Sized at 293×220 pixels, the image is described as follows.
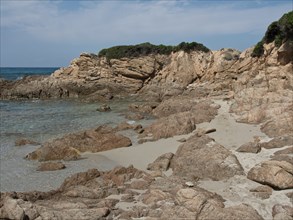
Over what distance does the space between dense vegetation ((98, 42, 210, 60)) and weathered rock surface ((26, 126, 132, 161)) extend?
31895 millimetres

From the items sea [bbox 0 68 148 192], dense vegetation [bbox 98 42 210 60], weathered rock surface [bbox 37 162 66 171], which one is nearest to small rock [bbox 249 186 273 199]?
sea [bbox 0 68 148 192]

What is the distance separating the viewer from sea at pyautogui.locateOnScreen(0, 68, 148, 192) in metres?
15.8

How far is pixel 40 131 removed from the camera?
27.0m

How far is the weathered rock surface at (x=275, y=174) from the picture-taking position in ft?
40.7

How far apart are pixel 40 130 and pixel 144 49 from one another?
29.5m

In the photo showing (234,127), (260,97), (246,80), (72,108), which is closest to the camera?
(234,127)

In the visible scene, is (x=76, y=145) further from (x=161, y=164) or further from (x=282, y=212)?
(x=282, y=212)

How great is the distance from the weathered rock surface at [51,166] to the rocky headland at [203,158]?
5 centimetres

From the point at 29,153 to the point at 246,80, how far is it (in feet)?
62.4

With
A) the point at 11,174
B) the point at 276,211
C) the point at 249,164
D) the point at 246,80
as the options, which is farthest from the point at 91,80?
the point at 276,211

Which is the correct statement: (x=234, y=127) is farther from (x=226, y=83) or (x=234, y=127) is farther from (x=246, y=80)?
(x=226, y=83)

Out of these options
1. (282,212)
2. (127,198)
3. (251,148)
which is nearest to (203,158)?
(251,148)

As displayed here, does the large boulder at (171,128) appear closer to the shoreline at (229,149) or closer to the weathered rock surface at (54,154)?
the shoreline at (229,149)

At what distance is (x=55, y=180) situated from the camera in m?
15.6
